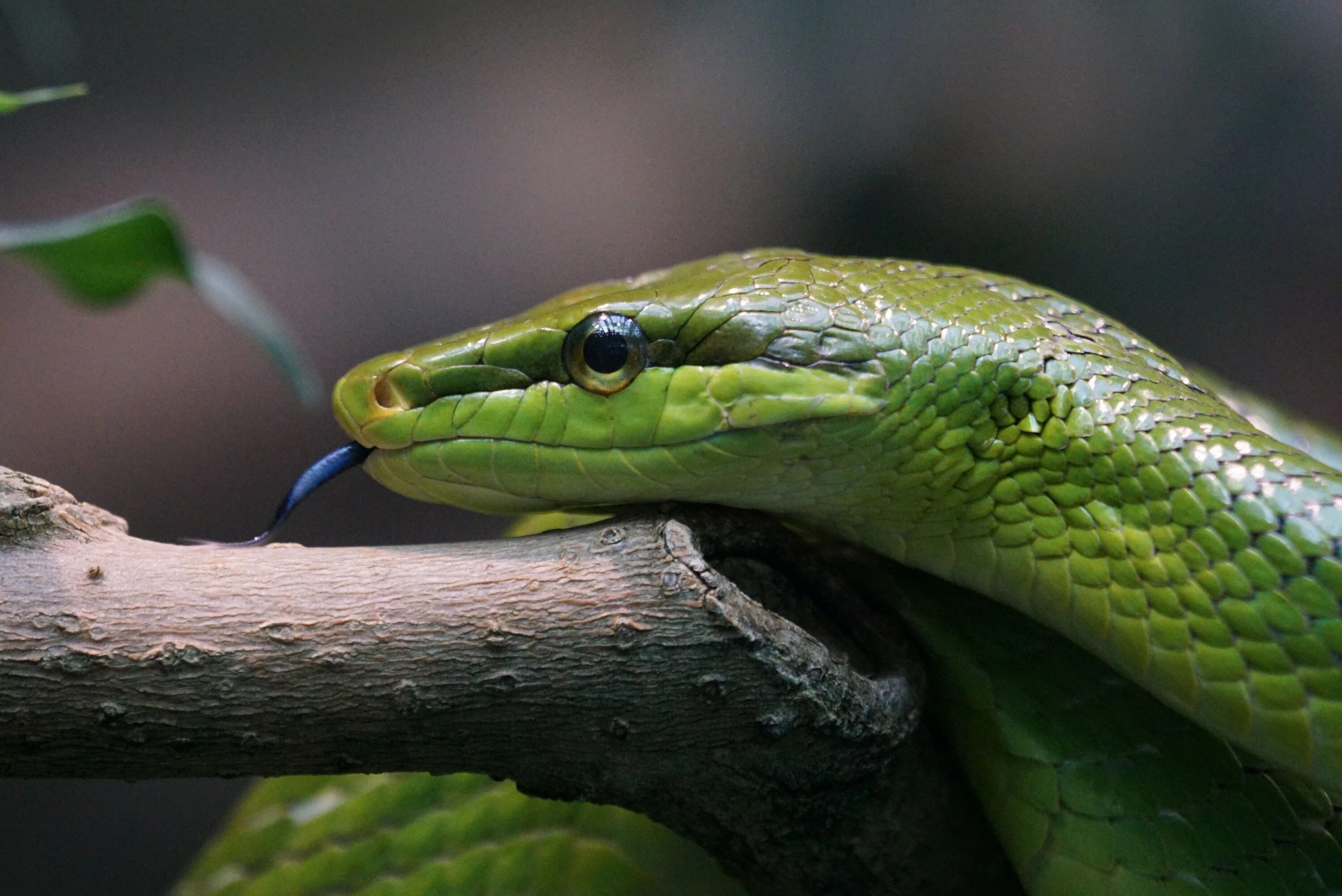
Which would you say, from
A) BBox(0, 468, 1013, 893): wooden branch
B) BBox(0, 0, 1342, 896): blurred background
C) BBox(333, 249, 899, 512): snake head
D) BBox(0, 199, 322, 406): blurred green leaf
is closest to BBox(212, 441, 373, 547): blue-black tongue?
BBox(333, 249, 899, 512): snake head

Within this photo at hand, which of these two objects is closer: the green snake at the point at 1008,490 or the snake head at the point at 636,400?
the green snake at the point at 1008,490

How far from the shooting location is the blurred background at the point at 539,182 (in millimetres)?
3803

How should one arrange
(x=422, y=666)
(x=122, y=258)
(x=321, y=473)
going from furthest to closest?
(x=321, y=473) → (x=422, y=666) → (x=122, y=258)

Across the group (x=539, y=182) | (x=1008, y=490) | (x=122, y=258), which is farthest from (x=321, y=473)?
(x=539, y=182)

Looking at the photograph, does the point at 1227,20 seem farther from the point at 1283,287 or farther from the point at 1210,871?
the point at 1210,871

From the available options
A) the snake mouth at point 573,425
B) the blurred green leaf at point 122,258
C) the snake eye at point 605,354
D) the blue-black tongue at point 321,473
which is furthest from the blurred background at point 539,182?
the blurred green leaf at point 122,258

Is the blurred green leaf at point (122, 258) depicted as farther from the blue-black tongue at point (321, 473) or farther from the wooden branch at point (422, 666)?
the blue-black tongue at point (321, 473)

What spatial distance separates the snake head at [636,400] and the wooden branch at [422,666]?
170 millimetres

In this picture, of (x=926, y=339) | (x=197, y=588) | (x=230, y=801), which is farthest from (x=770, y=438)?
(x=230, y=801)

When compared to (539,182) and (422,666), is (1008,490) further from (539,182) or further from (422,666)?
(539,182)

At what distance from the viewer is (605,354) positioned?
1.79m

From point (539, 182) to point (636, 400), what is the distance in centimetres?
293

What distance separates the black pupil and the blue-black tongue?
→ 17.6 inches

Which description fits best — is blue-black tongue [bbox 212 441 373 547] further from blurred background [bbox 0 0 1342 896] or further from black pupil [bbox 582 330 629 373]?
blurred background [bbox 0 0 1342 896]
